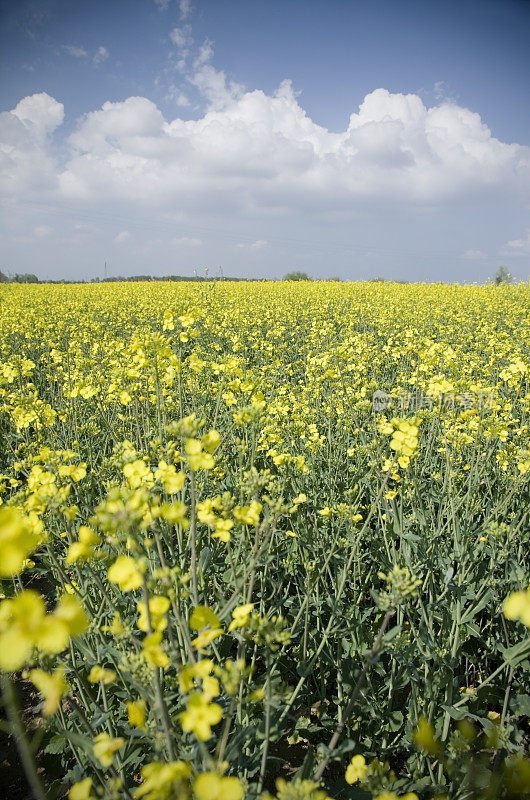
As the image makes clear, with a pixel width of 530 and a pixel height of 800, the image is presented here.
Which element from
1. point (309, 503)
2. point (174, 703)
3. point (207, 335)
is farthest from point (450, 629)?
point (207, 335)

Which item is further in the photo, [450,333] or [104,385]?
[450,333]

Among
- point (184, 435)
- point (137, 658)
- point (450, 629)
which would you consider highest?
point (184, 435)

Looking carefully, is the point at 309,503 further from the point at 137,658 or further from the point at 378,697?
the point at 137,658

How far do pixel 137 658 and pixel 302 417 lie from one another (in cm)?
272

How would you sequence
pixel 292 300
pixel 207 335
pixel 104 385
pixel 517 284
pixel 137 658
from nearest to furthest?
pixel 137 658, pixel 104 385, pixel 207 335, pixel 292 300, pixel 517 284

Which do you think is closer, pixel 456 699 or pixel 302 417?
pixel 456 699

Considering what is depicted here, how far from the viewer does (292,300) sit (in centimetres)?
1792

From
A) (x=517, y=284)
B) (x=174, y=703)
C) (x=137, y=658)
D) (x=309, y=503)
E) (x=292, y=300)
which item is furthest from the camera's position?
(x=517, y=284)

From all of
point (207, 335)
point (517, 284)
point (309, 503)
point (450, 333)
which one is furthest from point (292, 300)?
point (309, 503)

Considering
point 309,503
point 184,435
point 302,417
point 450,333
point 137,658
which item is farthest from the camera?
point 450,333

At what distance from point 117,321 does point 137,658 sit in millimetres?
11676

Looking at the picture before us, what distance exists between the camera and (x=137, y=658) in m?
1.37

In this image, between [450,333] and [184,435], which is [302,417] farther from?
[450,333]

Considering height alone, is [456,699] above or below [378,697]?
above
